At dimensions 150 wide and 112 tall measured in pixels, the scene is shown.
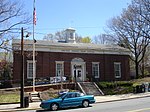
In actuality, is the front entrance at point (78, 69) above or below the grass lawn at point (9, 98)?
above

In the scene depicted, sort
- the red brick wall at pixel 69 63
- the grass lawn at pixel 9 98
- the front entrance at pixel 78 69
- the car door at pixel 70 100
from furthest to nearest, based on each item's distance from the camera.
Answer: the front entrance at pixel 78 69, the red brick wall at pixel 69 63, the grass lawn at pixel 9 98, the car door at pixel 70 100

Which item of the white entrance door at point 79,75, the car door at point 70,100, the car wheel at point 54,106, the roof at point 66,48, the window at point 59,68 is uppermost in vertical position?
the roof at point 66,48

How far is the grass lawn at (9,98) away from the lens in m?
31.6

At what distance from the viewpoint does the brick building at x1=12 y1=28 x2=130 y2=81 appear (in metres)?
44.3

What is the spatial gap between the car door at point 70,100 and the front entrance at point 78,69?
21.1 m

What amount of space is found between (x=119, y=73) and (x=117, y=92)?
11.8m

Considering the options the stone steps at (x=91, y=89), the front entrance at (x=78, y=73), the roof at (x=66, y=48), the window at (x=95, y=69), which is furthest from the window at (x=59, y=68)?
the window at (x=95, y=69)

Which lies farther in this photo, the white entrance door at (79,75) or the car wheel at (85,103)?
the white entrance door at (79,75)

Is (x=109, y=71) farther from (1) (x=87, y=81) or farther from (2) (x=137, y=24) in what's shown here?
(2) (x=137, y=24)

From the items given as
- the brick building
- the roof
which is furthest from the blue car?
the roof

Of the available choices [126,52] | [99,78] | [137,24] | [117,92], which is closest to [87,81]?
[99,78]

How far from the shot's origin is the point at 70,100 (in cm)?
2617

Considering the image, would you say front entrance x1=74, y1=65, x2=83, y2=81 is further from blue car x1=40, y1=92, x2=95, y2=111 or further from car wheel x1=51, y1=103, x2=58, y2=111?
car wheel x1=51, y1=103, x2=58, y2=111

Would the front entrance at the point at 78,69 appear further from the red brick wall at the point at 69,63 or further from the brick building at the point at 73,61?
the red brick wall at the point at 69,63
